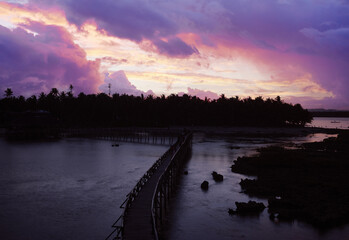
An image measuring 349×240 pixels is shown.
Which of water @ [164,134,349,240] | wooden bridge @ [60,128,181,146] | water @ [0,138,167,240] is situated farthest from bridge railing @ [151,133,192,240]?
wooden bridge @ [60,128,181,146]

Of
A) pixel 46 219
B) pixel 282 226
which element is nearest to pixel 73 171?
pixel 46 219

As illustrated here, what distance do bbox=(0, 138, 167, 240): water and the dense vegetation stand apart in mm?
82064

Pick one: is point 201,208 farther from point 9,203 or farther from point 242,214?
point 9,203

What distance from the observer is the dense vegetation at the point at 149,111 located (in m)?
145

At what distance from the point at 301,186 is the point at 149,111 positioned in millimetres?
116879

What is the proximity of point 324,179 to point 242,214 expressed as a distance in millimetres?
16916

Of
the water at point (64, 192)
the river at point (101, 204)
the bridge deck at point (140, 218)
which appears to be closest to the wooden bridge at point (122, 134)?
the water at point (64, 192)

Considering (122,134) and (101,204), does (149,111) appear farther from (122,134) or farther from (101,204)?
(101,204)

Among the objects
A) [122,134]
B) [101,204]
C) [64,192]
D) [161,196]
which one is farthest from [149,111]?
[161,196]

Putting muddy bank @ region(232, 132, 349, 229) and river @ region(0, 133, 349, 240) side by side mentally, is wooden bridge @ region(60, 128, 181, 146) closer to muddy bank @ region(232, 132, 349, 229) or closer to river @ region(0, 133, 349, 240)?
river @ region(0, 133, 349, 240)

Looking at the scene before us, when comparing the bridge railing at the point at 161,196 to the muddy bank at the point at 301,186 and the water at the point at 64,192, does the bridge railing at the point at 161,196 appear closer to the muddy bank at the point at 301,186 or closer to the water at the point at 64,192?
the water at the point at 64,192

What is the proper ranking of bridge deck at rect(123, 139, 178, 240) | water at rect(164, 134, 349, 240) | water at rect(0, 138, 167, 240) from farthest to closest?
1. water at rect(0, 138, 167, 240)
2. water at rect(164, 134, 349, 240)
3. bridge deck at rect(123, 139, 178, 240)

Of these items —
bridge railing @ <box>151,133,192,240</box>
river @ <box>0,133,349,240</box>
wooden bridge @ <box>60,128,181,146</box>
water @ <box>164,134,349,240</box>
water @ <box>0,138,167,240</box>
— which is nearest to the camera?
bridge railing @ <box>151,133,192,240</box>

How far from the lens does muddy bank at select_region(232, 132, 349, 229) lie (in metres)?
26.4
